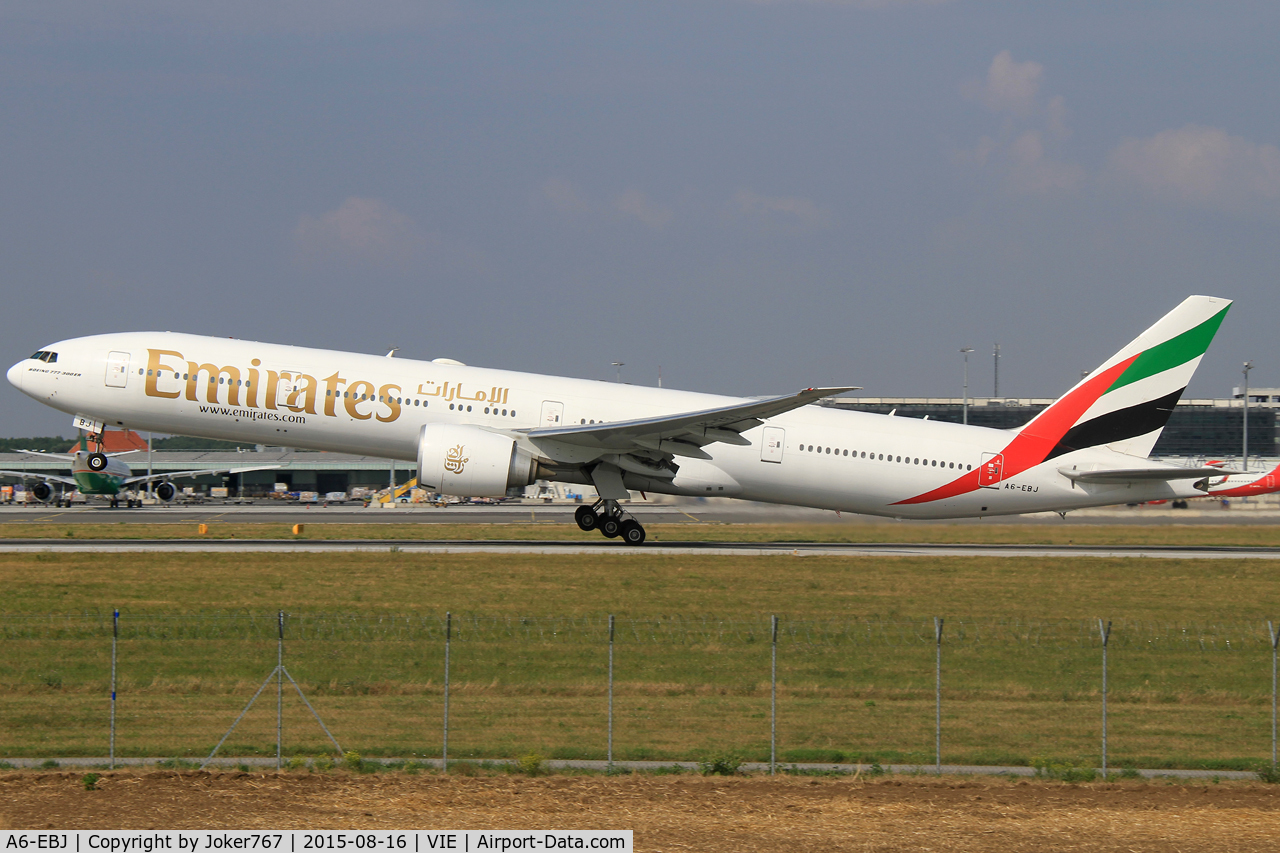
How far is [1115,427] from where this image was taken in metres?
33.9

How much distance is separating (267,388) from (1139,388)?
25471 mm

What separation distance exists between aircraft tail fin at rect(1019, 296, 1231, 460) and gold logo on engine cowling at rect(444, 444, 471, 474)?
16859 millimetres

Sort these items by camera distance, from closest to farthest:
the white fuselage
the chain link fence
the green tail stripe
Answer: the chain link fence < the white fuselage < the green tail stripe

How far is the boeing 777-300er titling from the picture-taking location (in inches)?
1222

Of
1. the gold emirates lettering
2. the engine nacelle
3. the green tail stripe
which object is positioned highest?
the green tail stripe

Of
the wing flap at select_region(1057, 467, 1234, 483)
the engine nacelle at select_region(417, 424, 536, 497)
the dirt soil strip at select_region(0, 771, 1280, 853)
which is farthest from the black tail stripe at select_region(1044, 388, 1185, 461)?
the dirt soil strip at select_region(0, 771, 1280, 853)

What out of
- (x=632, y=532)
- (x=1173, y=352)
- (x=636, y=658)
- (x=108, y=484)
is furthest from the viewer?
(x=108, y=484)

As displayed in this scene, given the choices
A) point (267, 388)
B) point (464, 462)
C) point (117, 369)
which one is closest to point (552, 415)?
point (464, 462)

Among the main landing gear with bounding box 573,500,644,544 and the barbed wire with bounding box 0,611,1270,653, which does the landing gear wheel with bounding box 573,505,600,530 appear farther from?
the barbed wire with bounding box 0,611,1270,653

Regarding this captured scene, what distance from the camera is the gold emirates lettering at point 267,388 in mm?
31047

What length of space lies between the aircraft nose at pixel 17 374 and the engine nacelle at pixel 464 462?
40.5 feet
